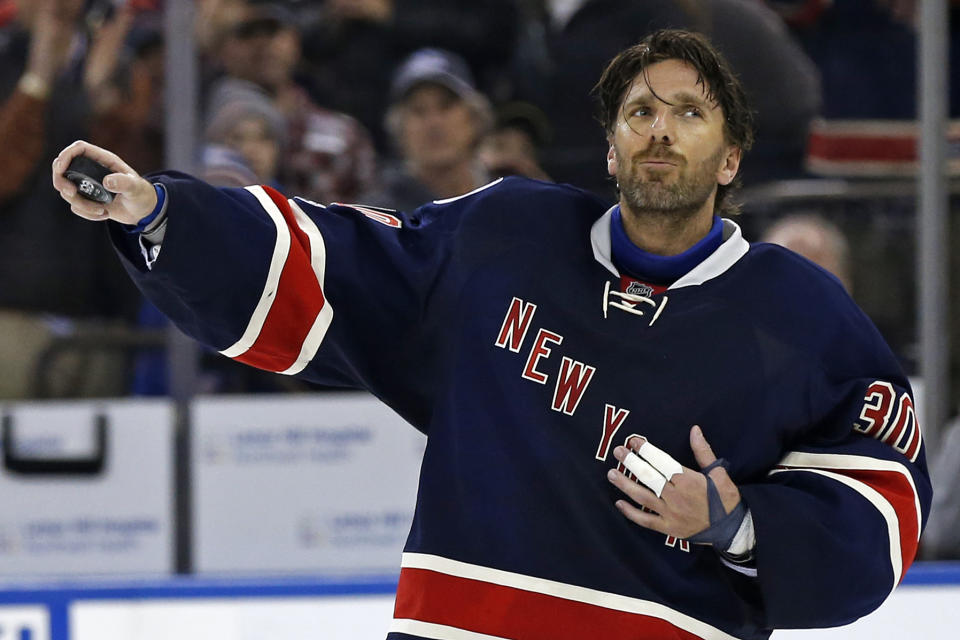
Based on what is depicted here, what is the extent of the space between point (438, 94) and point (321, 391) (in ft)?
2.98

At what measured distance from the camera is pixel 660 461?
5.89 feet

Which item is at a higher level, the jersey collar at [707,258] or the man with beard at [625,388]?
the jersey collar at [707,258]

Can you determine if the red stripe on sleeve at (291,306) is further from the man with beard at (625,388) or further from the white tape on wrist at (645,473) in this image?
the white tape on wrist at (645,473)

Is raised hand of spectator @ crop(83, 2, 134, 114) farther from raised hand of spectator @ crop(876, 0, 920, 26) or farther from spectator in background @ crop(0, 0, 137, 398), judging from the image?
raised hand of spectator @ crop(876, 0, 920, 26)

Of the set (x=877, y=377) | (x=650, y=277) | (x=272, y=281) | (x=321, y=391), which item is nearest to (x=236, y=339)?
(x=272, y=281)

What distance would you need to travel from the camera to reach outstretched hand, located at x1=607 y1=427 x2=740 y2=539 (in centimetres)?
176

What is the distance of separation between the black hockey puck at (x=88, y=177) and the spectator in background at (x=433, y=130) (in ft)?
7.54

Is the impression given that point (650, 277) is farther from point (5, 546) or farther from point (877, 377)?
point (5, 546)

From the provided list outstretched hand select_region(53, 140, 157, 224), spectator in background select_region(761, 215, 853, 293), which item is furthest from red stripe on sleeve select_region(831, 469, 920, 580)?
spectator in background select_region(761, 215, 853, 293)

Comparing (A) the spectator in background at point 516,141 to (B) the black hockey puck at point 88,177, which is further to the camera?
(A) the spectator in background at point 516,141

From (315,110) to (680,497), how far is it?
2.49 metres

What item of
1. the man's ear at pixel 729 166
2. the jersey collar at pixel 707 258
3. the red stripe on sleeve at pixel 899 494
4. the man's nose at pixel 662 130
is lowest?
the red stripe on sleeve at pixel 899 494

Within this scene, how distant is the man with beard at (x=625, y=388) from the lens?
183 cm

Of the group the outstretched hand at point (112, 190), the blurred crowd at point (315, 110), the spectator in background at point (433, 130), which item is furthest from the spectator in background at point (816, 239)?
the outstretched hand at point (112, 190)
